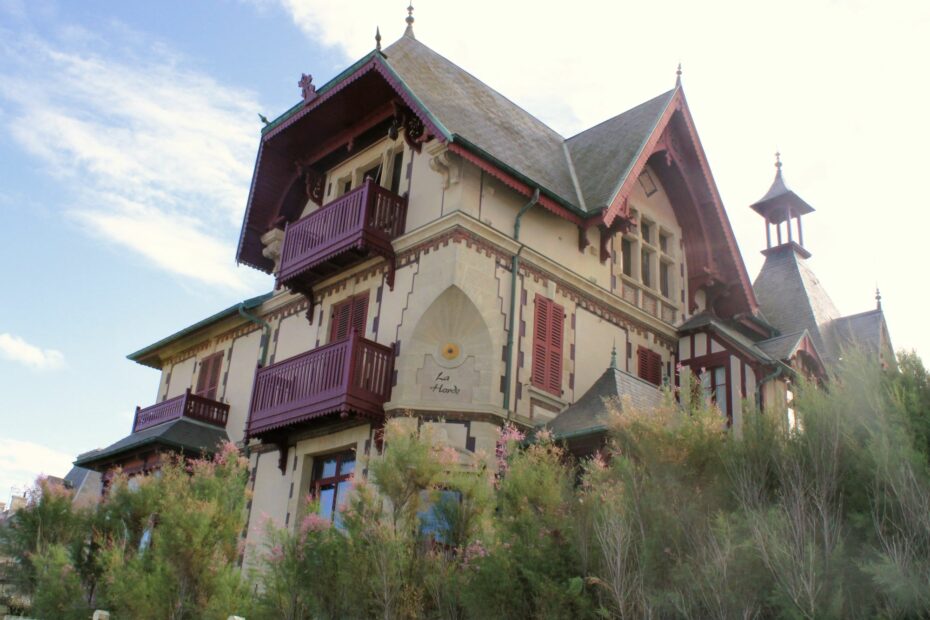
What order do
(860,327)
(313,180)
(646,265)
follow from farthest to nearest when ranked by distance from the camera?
(860,327) → (313,180) → (646,265)

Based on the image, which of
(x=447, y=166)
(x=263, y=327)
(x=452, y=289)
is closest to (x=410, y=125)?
(x=447, y=166)

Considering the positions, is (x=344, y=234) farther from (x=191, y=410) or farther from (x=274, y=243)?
(x=191, y=410)

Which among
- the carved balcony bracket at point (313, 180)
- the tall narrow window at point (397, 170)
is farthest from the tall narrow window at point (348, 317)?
the carved balcony bracket at point (313, 180)

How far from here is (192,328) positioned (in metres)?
27.5

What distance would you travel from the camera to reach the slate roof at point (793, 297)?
94.8 feet

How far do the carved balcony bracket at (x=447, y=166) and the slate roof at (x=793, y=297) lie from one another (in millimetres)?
12744

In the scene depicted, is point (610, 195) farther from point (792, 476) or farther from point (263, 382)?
point (792, 476)

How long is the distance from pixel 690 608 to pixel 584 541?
157 centimetres

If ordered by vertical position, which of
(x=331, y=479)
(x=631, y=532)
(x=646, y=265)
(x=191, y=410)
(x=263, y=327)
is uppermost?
(x=646, y=265)

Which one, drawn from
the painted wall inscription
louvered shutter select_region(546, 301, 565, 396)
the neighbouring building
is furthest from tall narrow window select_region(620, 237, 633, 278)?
the painted wall inscription

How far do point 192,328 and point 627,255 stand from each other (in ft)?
40.1

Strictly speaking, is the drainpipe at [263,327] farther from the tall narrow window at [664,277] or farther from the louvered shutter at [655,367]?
the tall narrow window at [664,277]

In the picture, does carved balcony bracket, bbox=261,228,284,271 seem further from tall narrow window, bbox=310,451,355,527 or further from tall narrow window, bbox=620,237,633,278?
tall narrow window, bbox=620,237,633,278

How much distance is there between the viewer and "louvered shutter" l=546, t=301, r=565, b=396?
815 inches
